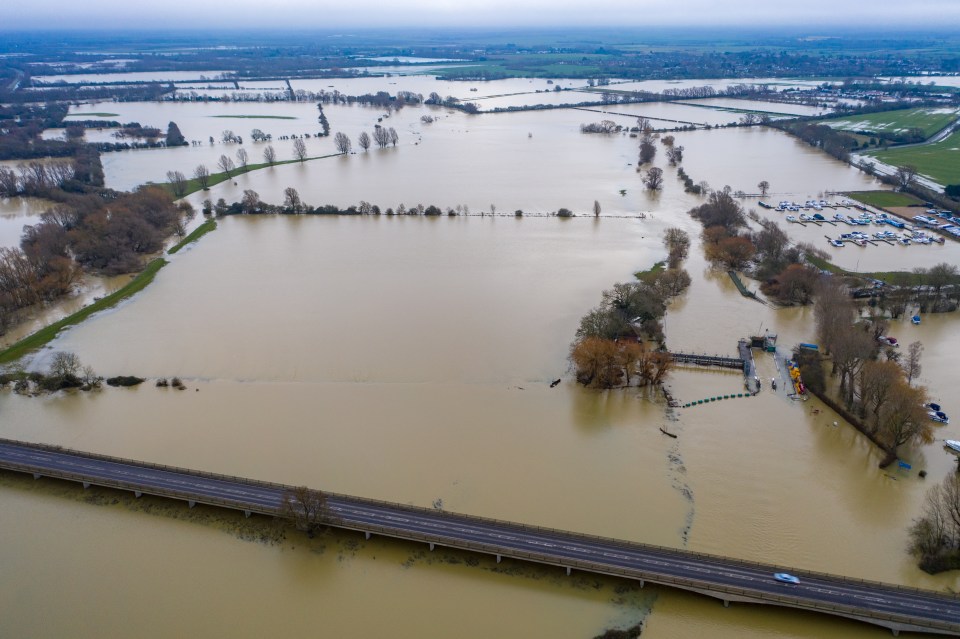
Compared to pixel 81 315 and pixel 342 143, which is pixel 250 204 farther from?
pixel 342 143

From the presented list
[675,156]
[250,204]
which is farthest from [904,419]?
[675,156]

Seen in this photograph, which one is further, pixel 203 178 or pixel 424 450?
pixel 203 178

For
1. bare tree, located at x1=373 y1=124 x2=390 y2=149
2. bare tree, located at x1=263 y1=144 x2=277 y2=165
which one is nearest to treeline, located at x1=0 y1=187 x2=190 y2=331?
bare tree, located at x1=263 y1=144 x2=277 y2=165

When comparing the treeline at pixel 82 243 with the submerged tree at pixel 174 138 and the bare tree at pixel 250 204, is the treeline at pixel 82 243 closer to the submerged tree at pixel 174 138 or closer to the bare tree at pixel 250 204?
the bare tree at pixel 250 204

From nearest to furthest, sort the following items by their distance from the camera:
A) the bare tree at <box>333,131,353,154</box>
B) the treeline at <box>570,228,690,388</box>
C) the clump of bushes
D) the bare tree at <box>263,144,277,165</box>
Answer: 1. the treeline at <box>570,228,690,388</box>
2. the clump of bushes
3. the bare tree at <box>263,144,277,165</box>
4. the bare tree at <box>333,131,353,154</box>

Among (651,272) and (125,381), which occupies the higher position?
(651,272)

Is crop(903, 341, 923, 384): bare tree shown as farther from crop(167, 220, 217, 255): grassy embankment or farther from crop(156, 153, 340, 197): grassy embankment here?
crop(156, 153, 340, 197): grassy embankment

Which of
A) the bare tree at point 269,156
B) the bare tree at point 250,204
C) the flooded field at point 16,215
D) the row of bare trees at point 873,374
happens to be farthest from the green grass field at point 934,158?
the flooded field at point 16,215
